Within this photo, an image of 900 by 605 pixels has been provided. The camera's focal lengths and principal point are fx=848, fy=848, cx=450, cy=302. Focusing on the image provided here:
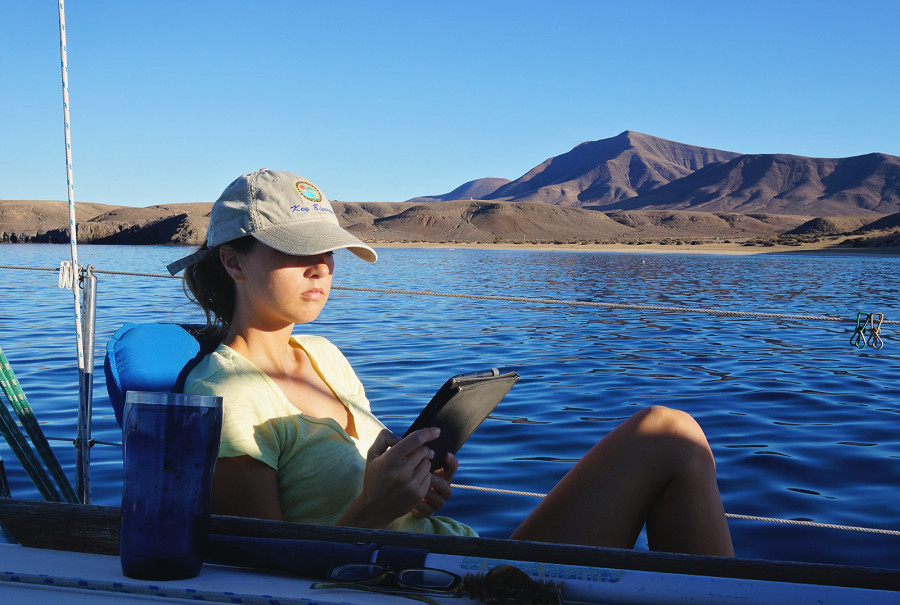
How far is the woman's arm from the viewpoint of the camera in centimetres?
170

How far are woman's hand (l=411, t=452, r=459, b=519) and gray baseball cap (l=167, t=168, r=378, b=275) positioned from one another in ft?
1.80

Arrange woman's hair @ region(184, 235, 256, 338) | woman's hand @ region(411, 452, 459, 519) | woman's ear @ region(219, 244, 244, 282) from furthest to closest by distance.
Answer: woman's hair @ region(184, 235, 256, 338)
woman's ear @ region(219, 244, 244, 282)
woman's hand @ region(411, 452, 459, 519)

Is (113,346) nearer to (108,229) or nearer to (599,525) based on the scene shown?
(599,525)

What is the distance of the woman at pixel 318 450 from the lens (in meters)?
1.70

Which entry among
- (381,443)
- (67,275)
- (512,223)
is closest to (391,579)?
(381,443)

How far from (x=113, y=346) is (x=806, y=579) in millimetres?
1676

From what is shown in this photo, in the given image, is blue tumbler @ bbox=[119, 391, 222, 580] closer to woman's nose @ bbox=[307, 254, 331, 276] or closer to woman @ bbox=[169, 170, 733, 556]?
woman @ bbox=[169, 170, 733, 556]

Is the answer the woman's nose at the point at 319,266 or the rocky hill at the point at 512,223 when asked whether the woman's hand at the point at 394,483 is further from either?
the rocky hill at the point at 512,223

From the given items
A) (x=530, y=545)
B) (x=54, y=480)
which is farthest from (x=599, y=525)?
(x=54, y=480)

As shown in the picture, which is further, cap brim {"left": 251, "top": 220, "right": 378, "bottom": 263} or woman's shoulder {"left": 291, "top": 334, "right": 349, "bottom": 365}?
woman's shoulder {"left": 291, "top": 334, "right": 349, "bottom": 365}

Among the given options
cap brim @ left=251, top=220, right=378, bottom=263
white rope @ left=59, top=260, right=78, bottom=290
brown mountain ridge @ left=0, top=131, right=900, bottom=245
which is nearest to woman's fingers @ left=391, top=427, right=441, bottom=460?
cap brim @ left=251, top=220, right=378, bottom=263

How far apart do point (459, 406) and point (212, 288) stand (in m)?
0.75

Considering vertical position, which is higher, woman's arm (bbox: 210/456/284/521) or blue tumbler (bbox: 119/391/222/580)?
blue tumbler (bbox: 119/391/222/580)

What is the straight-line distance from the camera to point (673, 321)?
13797 mm
